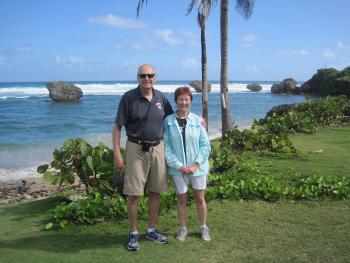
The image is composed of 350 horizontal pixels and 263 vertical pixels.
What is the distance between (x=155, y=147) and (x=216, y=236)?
4.27 ft

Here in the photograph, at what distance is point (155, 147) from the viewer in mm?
4648

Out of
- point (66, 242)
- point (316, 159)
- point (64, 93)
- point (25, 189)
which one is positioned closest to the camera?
point (66, 242)

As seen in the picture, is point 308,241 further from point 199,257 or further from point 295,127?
point 295,127

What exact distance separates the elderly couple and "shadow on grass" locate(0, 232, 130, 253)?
0.37 m

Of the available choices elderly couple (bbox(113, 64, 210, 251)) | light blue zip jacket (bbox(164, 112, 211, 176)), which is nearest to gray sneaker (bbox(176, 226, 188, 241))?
elderly couple (bbox(113, 64, 210, 251))

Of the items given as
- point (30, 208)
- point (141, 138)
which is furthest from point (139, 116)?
point (30, 208)

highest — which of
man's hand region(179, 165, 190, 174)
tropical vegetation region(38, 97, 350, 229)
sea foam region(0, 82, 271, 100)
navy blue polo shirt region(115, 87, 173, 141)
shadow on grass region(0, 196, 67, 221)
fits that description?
navy blue polo shirt region(115, 87, 173, 141)

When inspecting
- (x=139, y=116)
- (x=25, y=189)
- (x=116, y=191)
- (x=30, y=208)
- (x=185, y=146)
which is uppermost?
(x=139, y=116)

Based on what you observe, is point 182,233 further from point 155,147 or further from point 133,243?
point 155,147

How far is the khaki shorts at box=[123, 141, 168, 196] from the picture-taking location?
4594mm

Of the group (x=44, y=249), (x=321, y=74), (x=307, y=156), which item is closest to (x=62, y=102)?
(x=321, y=74)

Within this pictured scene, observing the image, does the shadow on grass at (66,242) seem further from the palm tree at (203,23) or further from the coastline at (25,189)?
the palm tree at (203,23)

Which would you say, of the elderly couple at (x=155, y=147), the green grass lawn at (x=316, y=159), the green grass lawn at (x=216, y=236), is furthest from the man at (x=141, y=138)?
the green grass lawn at (x=316, y=159)

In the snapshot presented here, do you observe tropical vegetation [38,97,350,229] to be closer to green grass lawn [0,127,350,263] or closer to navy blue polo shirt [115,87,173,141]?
green grass lawn [0,127,350,263]
